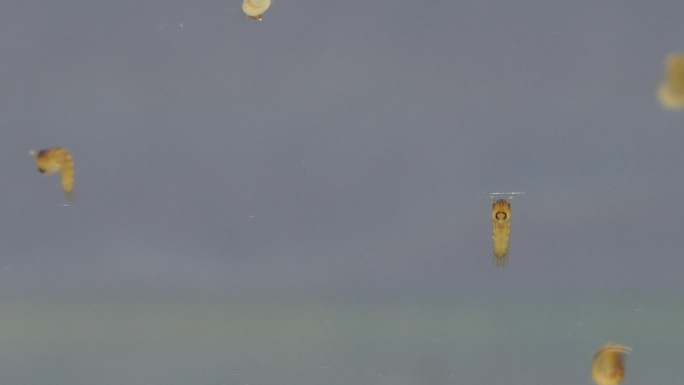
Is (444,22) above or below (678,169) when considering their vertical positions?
above

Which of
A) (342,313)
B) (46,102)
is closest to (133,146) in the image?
(46,102)

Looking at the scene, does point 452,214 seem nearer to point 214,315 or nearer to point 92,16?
point 214,315

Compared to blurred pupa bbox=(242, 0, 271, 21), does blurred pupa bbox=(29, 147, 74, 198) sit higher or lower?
lower

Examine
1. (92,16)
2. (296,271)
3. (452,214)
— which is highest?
(92,16)

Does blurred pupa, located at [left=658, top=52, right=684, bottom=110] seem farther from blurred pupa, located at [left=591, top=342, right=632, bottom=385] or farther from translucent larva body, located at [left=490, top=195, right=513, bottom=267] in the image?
blurred pupa, located at [left=591, top=342, right=632, bottom=385]

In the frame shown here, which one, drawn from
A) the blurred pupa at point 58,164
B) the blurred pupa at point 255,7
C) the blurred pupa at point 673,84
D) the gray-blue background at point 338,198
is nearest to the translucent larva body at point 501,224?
the gray-blue background at point 338,198

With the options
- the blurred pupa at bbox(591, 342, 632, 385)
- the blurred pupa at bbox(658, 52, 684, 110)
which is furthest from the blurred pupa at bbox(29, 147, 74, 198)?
the blurred pupa at bbox(658, 52, 684, 110)
